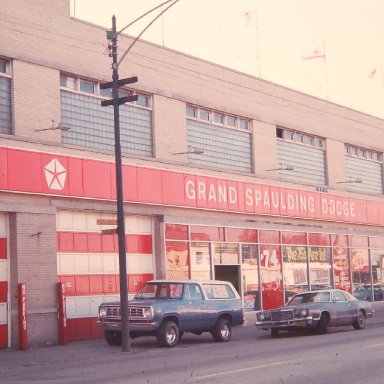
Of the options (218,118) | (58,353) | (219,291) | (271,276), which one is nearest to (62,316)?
(58,353)

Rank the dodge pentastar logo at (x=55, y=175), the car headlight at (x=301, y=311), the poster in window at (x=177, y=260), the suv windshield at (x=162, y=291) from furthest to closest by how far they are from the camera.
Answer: the poster in window at (x=177, y=260) → the car headlight at (x=301, y=311) → the dodge pentastar logo at (x=55, y=175) → the suv windshield at (x=162, y=291)

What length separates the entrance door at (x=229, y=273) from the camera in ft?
102

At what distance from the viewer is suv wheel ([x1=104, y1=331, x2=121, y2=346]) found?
22828mm

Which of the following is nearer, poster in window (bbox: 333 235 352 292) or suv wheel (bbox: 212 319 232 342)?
suv wheel (bbox: 212 319 232 342)

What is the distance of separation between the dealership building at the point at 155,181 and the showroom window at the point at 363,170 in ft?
1.43

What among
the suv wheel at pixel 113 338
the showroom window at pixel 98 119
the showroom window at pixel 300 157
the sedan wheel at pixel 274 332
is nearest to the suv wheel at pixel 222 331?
the sedan wheel at pixel 274 332

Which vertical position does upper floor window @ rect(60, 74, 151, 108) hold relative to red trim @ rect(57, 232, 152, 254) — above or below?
above

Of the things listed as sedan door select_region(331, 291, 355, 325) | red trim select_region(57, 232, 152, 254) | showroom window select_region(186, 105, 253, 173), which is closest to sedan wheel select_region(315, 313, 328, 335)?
sedan door select_region(331, 291, 355, 325)

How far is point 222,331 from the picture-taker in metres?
23.7

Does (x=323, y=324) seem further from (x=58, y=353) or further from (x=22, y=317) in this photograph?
(x=22, y=317)

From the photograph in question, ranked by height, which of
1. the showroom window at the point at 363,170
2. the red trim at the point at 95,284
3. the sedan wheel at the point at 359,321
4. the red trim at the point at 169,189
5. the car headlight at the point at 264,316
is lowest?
the sedan wheel at the point at 359,321

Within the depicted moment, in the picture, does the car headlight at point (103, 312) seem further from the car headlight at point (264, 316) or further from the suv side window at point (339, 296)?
the suv side window at point (339, 296)

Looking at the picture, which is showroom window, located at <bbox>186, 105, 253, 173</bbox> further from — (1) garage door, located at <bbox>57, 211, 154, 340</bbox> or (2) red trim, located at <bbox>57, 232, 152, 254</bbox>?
(1) garage door, located at <bbox>57, 211, 154, 340</bbox>

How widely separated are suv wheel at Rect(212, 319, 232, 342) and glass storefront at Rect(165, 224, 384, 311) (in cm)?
498
